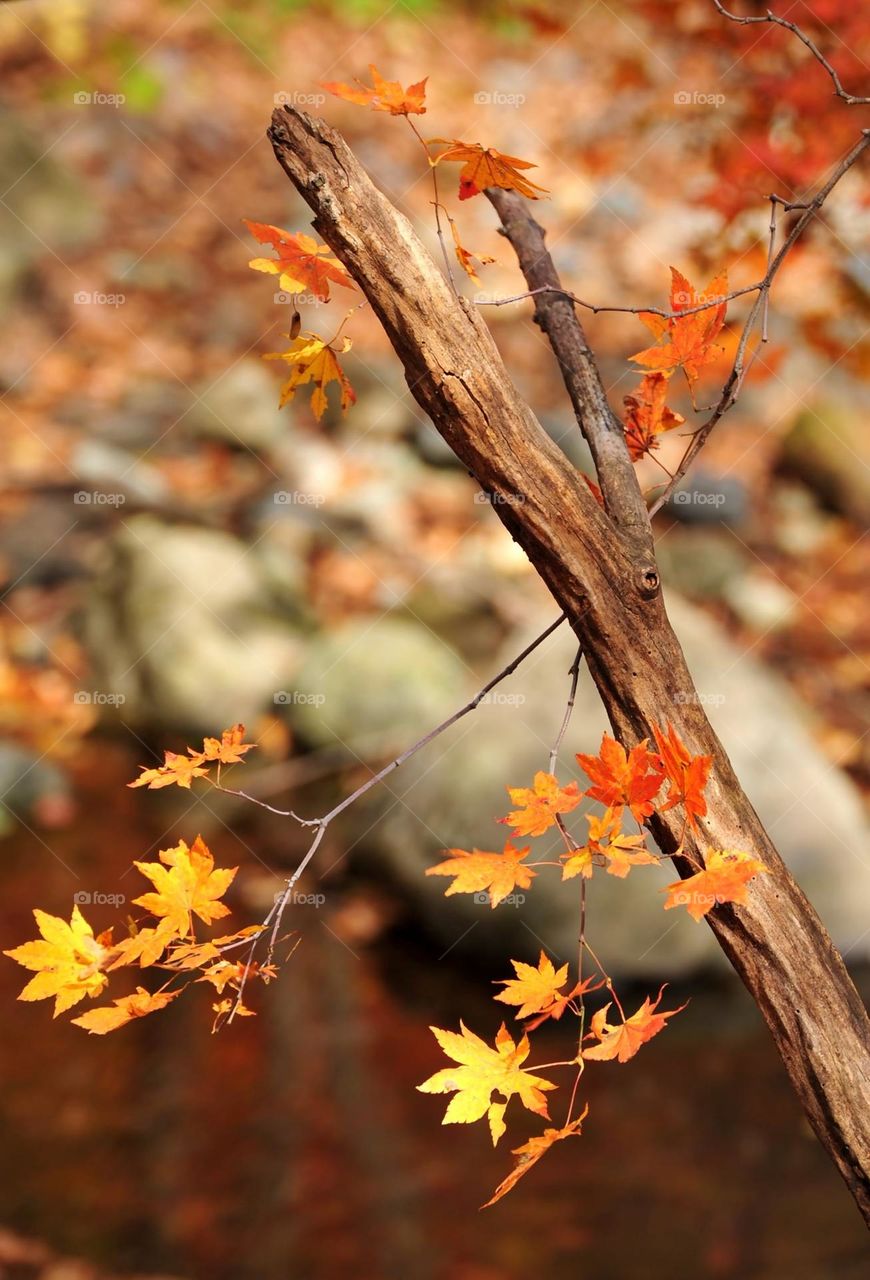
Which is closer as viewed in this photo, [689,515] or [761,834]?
[761,834]

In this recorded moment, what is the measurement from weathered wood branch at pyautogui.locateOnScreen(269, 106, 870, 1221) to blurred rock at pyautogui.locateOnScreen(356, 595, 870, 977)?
8.19ft

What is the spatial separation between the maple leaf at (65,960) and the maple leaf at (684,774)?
619mm

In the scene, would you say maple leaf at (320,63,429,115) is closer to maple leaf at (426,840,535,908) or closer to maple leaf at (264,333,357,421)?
maple leaf at (264,333,357,421)

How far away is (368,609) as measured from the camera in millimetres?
5477

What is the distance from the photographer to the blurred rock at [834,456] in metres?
6.11

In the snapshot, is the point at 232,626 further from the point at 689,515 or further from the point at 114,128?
the point at 114,128

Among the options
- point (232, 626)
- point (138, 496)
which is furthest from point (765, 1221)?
point (138, 496)

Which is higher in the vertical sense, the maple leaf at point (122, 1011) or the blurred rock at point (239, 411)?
the blurred rock at point (239, 411)

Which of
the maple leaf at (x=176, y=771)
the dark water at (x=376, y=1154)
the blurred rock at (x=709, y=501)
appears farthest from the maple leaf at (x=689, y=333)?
the blurred rock at (x=709, y=501)

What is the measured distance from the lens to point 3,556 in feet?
18.4

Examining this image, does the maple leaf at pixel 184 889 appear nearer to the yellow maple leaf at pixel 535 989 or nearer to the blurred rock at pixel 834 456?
the yellow maple leaf at pixel 535 989

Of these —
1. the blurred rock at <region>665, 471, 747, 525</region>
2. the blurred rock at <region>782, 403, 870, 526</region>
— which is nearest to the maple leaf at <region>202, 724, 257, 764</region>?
the blurred rock at <region>665, 471, 747, 525</region>

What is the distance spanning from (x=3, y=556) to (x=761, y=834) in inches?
201

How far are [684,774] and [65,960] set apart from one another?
69cm
